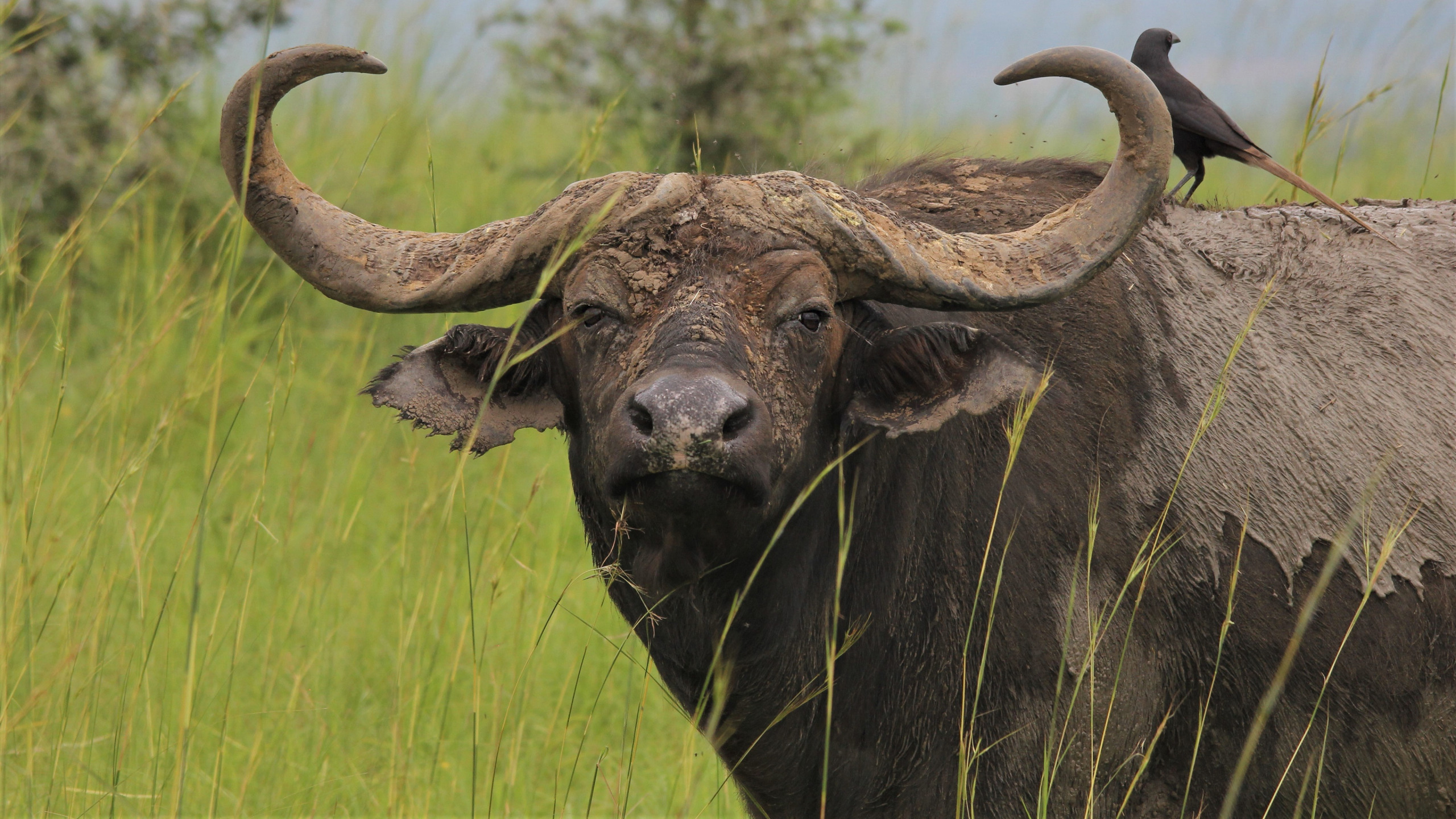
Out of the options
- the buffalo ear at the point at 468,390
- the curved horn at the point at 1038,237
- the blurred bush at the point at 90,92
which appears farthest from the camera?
the blurred bush at the point at 90,92

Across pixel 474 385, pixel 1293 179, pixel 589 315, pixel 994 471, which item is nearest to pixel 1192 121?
pixel 1293 179

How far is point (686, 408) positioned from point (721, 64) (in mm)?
6772

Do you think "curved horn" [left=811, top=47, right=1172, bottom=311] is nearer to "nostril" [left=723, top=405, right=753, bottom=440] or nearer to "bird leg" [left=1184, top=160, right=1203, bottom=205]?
"nostril" [left=723, top=405, right=753, bottom=440]

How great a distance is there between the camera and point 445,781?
14.4ft

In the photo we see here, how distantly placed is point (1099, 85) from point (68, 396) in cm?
676

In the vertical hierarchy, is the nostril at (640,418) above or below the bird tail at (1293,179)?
below

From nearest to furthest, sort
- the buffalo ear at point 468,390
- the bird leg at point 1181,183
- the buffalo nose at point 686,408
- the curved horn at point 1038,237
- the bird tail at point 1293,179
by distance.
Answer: the buffalo nose at point 686,408 → the curved horn at point 1038,237 → the buffalo ear at point 468,390 → the bird tail at point 1293,179 → the bird leg at point 1181,183

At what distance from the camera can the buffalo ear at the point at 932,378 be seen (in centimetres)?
281

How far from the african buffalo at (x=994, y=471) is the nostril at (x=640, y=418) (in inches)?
8.3

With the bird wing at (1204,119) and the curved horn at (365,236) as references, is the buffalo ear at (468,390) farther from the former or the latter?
the bird wing at (1204,119)

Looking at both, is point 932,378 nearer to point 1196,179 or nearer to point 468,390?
point 468,390

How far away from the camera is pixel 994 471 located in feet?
10.3

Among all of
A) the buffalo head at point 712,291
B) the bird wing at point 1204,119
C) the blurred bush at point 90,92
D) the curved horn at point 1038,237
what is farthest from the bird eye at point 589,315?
the blurred bush at point 90,92

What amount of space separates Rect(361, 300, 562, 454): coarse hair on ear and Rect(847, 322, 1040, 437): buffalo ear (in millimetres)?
798
